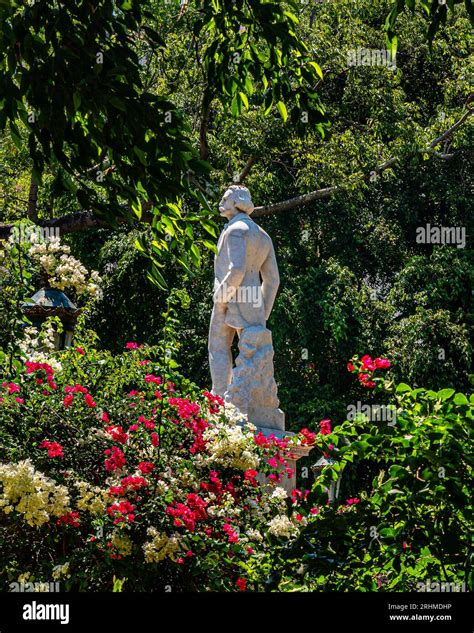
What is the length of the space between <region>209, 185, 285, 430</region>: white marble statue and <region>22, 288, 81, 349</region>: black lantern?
1.50m

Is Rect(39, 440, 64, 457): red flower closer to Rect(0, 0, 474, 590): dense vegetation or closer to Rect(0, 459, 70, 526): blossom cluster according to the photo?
Rect(0, 459, 70, 526): blossom cluster

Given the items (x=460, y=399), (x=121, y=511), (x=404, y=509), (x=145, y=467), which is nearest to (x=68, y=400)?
(x=145, y=467)

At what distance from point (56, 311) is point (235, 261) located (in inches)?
Result: 71.5

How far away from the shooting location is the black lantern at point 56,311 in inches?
396

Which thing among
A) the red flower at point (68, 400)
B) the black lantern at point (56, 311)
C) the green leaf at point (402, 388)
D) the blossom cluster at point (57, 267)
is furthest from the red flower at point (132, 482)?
the blossom cluster at point (57, 267)

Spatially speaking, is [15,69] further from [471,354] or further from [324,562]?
[471,354]

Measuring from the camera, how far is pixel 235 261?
10.5m

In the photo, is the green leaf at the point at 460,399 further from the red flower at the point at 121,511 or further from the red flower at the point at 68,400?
the red flower at the point at 68,400

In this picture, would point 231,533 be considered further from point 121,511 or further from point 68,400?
point 68,400

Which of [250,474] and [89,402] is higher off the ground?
[89,402]

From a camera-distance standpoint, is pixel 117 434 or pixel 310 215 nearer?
pixel 117 434

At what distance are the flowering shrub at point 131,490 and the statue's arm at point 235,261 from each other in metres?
4.12

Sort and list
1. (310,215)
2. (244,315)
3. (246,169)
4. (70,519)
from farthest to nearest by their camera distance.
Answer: (310,215)
(246,169)
(244,315)
(70,519)

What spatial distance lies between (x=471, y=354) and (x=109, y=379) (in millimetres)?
13290
